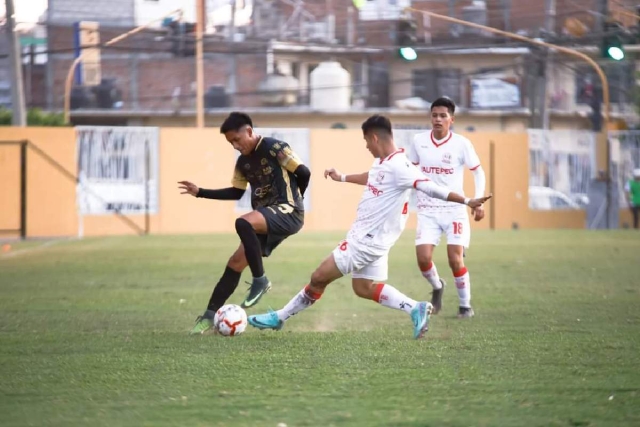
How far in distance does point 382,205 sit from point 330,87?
38881 mm

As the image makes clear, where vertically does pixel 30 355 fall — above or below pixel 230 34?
below

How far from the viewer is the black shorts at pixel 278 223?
10.1 metres

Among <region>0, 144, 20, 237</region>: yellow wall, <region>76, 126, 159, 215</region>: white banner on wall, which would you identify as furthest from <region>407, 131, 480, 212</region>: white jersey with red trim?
<region>76, 126, 159, 215</region>: white banner on wall

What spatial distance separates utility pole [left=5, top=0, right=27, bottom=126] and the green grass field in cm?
1151

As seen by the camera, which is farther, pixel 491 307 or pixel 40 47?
pixel 40 47

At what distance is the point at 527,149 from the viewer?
35.9 metres

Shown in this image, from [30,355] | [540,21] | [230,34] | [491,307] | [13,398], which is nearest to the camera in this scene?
[13,398]

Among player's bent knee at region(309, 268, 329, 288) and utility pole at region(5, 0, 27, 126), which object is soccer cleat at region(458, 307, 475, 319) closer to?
player's bent knee at region(309, 268, 329, 288)

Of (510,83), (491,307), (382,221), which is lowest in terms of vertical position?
(491,307)

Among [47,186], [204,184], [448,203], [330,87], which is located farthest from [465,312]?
[330,87]

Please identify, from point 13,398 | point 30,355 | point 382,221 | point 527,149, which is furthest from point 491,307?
point 527,149

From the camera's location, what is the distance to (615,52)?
27.0m

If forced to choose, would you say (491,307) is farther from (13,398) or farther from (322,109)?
(322,109)

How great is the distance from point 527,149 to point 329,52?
51.9ft
